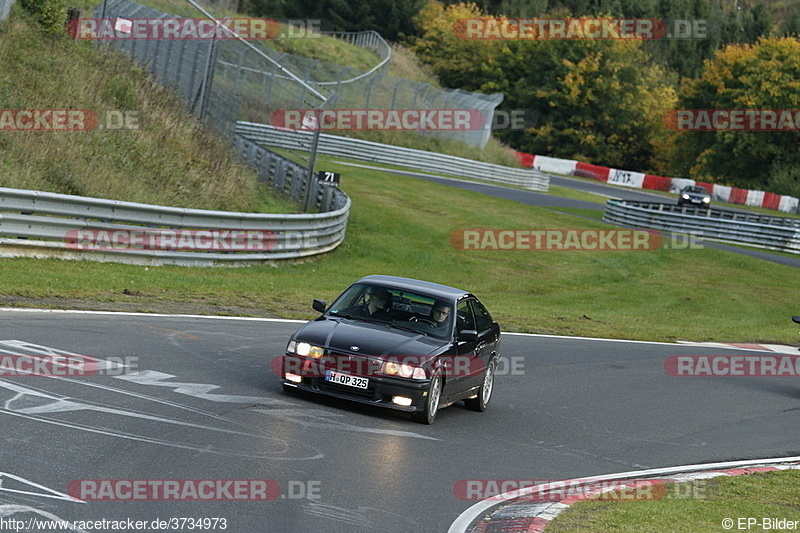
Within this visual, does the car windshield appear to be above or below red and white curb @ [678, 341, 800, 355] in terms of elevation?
above

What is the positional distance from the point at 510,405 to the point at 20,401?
6.21m

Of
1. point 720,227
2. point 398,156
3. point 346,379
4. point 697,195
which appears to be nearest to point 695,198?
point 697,195

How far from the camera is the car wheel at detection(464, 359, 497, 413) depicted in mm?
12406

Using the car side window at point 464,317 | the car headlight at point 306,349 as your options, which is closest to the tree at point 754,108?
the car side window at point 464,317

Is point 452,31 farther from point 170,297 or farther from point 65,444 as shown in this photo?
point 65,444

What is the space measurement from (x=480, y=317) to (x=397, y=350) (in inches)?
91.4

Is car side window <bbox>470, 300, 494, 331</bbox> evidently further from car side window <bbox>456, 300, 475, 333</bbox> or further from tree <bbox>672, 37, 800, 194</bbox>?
tree <bbox>672, 37, 800, 194</bbox>

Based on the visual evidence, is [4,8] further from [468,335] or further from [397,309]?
[468,335]

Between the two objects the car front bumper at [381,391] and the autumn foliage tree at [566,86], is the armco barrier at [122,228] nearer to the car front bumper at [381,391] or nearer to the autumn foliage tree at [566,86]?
the car front bumper at [381,391]

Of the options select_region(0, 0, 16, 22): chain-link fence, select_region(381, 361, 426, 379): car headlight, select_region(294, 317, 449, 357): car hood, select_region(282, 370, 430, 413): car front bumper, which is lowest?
select_region(282, 370, 430, 413): car front bumper

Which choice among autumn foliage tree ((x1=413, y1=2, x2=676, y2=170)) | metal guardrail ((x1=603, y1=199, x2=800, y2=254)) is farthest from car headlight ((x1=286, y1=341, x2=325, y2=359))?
autumn foliage tree ((x1=413, y1=2, x2=676, y2=170))

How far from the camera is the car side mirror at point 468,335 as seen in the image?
11.5 m

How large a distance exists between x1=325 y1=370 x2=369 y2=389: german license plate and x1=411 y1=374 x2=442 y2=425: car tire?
68 centimetres

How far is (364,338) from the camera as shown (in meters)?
10.8
